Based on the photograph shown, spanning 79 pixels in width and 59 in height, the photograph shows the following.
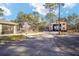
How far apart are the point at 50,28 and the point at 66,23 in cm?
25

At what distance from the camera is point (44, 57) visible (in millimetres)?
3318

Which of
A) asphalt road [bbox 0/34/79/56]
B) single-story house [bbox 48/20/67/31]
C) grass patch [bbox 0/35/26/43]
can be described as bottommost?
asphalt road [bbox 0/34/79/56]

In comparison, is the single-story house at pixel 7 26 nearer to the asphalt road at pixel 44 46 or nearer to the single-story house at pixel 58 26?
the asphalt road at pixel 44 46

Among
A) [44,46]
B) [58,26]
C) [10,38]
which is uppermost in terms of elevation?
[58,26]

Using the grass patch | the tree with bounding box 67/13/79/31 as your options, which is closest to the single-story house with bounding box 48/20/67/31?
the tree with bounding box 67/13/79/31

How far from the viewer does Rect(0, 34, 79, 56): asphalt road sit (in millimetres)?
3332

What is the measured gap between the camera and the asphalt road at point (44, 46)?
333 centimetres

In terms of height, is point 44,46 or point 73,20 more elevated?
point 73,20

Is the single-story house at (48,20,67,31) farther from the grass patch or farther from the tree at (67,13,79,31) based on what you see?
the grass patch

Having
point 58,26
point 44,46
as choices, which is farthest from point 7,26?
point 58,26

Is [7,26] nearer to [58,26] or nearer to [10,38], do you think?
[10,38]

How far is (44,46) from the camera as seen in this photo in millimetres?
3389

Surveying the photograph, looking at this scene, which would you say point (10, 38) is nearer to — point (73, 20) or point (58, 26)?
point (58, 26)

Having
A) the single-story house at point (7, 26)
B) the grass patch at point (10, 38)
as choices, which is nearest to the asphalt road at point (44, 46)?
the grass patch at point (10, 38)
